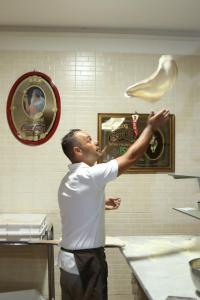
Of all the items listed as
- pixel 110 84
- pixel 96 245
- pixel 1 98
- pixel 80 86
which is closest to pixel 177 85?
pixel 110 84

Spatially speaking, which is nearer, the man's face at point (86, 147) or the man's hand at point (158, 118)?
the man's hand at point (158, 118)

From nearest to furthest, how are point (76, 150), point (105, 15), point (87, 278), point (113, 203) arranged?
point (87, 278), point (76, 150), point (113, 203), point (105, 15)

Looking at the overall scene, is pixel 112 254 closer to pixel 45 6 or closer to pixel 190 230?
pixel 190 230

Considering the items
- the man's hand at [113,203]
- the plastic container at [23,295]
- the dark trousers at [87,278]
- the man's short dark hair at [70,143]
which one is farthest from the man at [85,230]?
the plastic container at [23,295]

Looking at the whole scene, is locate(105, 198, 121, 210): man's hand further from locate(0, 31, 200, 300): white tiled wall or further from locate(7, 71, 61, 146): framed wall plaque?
locate(7, 71, 61, 146): framed wall plaque

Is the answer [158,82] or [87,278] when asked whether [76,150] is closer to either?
[158,82]

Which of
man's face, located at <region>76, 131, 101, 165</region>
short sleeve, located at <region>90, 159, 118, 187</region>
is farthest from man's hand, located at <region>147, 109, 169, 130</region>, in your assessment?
man's face, located at <region>76, 131, 101, 165</region>

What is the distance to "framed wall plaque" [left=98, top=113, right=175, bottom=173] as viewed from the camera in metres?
3.20

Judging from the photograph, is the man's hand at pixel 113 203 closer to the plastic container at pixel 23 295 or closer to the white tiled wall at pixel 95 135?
the white tiled wall at pixel 95 135

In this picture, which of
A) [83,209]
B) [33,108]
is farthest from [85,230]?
[33,108]

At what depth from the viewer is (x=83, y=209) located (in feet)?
6.44

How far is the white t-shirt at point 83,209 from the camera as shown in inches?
76.8

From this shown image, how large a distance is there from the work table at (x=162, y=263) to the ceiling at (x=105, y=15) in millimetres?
1647

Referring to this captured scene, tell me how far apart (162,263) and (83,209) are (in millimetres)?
495
